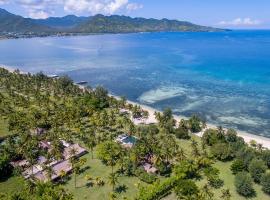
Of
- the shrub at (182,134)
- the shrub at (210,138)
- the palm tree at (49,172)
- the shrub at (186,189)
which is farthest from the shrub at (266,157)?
the palm tree at (49,172)

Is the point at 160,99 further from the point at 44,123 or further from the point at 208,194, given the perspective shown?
the point at 208,194

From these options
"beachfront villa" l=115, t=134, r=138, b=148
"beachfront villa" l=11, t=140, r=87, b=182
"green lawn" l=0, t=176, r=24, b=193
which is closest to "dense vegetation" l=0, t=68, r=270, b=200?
"green lawn" l=0, t=176, r=24, b=193

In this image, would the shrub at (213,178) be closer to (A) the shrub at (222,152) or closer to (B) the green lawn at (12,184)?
(A) the shrub at (222,152)

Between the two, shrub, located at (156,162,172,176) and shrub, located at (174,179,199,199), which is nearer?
shrub, located at (174,179,199,199)

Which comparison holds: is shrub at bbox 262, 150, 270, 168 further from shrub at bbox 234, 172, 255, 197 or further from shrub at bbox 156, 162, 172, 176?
shrub at bbox 156, 162, 172, 176

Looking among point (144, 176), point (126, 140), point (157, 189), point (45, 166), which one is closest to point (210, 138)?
point (126, 140)
